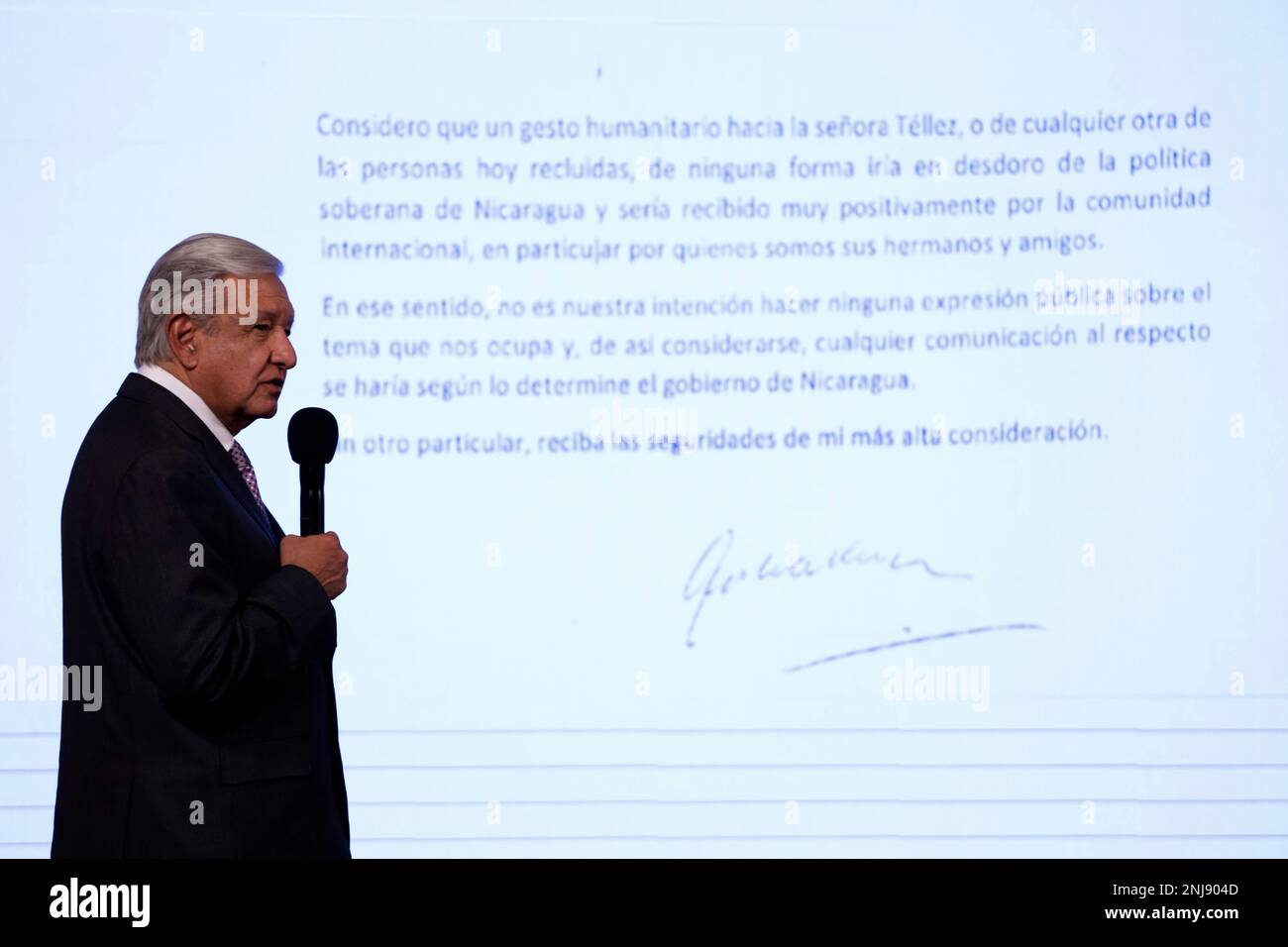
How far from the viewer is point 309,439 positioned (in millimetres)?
1659

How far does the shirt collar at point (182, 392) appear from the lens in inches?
58.9

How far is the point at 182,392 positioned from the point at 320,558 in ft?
0.88

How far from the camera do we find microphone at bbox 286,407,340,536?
1.62m

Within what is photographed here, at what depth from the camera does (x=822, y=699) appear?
2557 millimetres
